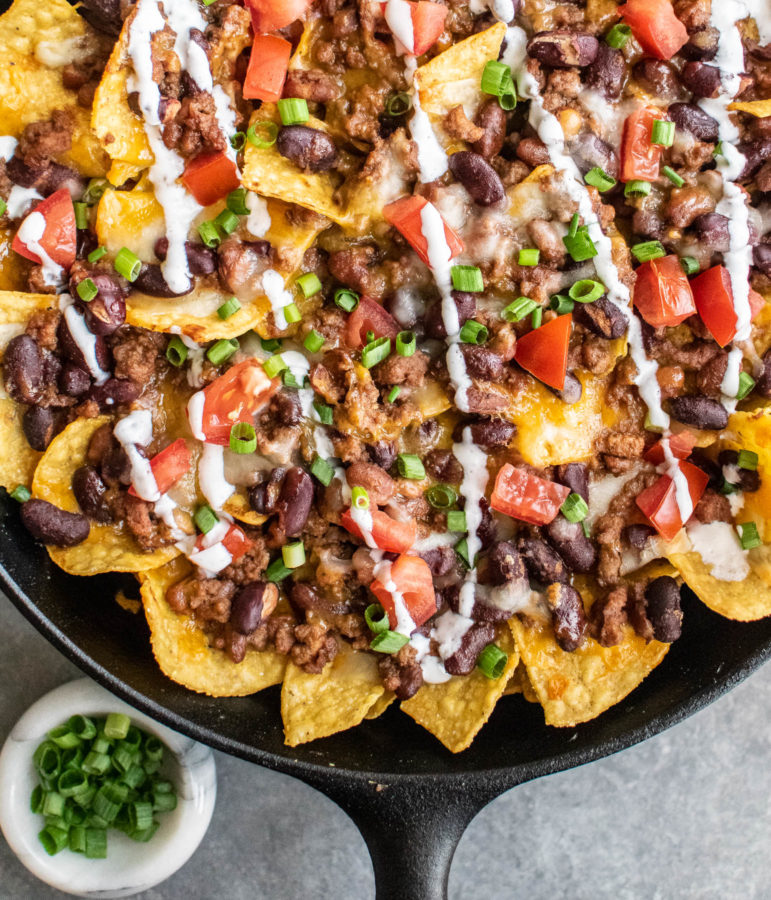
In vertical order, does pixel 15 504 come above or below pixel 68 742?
above

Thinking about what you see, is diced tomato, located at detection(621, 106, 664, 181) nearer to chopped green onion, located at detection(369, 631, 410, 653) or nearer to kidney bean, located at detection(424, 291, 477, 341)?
kidney bean, located at detection(424, 291, 477, 341)

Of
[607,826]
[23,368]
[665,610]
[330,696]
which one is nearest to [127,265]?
[23,368]

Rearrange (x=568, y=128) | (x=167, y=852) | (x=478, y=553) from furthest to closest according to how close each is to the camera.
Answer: (x=167, y=852) < (x=478, y=553) < (x=568, y=128)

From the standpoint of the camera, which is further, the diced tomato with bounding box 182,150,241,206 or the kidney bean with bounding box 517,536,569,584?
the kidney bean with bounding box 517,536,569,584

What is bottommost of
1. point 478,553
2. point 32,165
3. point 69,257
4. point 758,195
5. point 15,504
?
point 478,553

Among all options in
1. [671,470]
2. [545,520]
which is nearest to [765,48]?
[671,470]

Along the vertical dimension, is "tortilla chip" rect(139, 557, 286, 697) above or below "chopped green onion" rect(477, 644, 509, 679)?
above

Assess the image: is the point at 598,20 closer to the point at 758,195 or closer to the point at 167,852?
the point at 758,195

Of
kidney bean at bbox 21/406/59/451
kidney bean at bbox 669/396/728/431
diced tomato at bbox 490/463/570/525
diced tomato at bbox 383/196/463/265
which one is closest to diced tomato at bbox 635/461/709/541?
kidney bean at bbox 669/396/728/431

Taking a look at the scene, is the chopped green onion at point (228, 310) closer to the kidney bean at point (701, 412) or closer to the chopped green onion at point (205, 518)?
the chopped green onion at point (205, 518)
